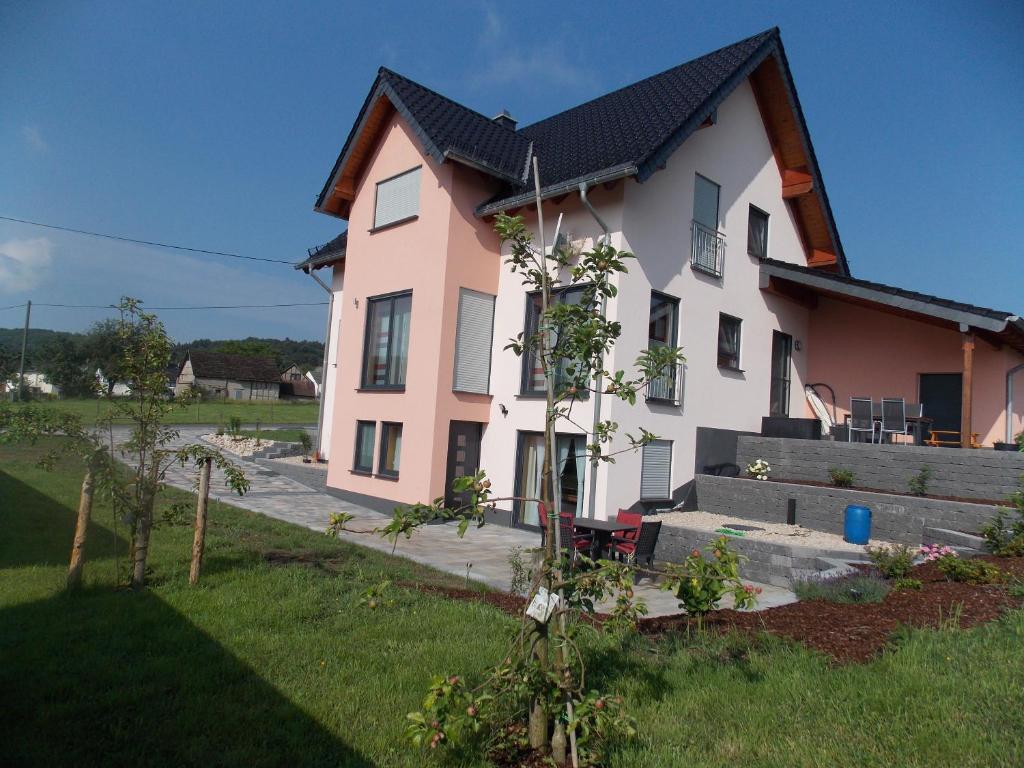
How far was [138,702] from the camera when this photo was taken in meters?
3.90

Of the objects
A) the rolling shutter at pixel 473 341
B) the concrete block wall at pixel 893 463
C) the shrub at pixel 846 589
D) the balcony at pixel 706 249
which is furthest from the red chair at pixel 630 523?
the balcony at pixel 706 249

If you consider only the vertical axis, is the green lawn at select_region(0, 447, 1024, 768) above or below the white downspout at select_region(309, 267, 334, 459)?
below

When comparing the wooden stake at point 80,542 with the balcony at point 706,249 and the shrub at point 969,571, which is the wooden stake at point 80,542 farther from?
the balcony at point 706,249

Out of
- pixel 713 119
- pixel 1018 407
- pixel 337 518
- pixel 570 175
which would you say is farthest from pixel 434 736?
pixel 1018 407

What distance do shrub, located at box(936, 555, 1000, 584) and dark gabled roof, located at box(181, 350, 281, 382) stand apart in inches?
2669

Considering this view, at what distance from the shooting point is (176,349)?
22.8 ft

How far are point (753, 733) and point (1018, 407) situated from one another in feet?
45.0

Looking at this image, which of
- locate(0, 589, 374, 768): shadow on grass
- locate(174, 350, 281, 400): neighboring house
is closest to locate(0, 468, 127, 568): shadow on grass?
locate(0, 589, 374, 768): shadow on grass

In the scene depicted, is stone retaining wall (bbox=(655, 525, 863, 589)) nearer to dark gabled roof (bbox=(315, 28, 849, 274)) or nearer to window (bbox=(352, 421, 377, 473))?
dark gabled roof (bbox=(315, 28, 849, 274))

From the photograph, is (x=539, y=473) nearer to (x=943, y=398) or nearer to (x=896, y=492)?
(x=896, y=492)

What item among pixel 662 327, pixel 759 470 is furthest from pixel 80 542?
pixel 759 470

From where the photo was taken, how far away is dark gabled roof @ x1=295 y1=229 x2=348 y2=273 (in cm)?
1791

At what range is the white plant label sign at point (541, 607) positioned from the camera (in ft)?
10.3

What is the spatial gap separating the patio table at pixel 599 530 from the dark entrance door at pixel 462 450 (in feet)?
13.9
